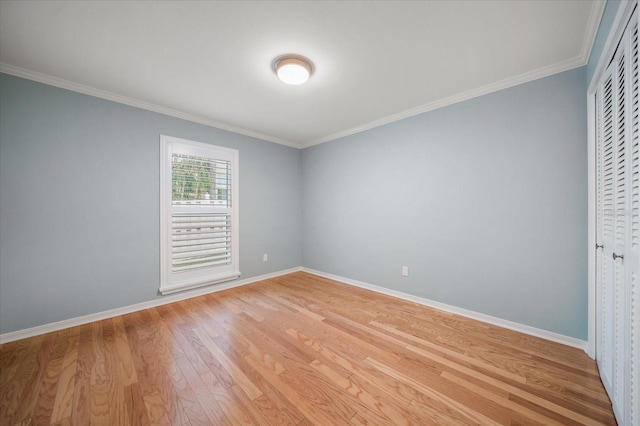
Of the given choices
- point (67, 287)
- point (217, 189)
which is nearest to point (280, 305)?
point (217, 189)

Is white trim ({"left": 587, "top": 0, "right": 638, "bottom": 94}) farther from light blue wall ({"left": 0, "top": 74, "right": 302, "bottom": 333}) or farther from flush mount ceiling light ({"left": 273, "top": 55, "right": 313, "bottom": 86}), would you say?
light blue wall ({"left": 0, "top": 74, "right": 302, "bottom": 333})

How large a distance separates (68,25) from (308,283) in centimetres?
363

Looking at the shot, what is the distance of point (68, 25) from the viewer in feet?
5.36

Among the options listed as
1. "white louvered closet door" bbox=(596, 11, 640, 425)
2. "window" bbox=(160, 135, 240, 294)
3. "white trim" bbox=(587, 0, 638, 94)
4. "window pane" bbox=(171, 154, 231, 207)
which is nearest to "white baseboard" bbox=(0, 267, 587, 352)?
"window" bbox=(160, 135, 240, 294)

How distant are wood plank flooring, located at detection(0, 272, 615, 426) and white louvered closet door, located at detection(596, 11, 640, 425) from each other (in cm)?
31

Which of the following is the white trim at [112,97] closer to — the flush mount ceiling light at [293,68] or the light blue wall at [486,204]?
the flush mount ceiling light at [293,68]

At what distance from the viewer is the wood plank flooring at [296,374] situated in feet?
4.39

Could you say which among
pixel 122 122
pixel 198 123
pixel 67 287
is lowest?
pixel 67 287

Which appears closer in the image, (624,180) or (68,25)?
(624,180)

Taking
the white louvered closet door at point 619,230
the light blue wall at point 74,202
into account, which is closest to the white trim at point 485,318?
the white louvered closet door at point 619,230

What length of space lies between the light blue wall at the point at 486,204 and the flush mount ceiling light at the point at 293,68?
161 centimetres

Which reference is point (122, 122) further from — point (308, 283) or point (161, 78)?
point (308, 283)

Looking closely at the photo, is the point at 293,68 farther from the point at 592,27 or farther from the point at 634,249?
the point at 634,249

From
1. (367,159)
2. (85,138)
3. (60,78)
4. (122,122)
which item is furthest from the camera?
(367,159)
